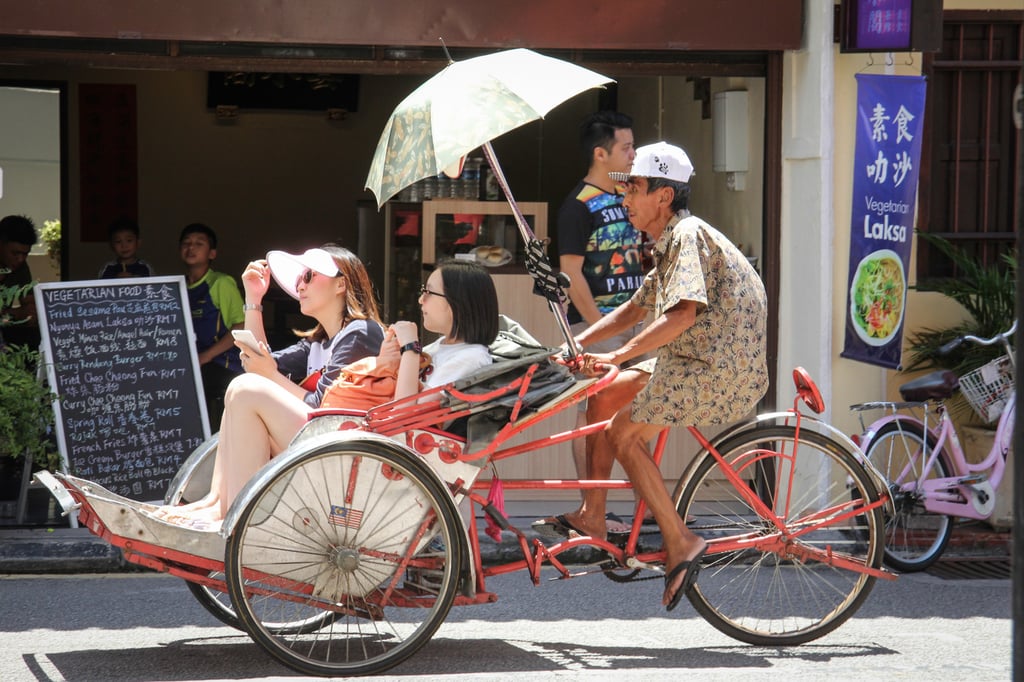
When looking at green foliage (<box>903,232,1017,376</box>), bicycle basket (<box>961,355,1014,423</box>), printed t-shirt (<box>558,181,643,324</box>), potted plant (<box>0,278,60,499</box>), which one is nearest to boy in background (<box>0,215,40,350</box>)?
potted plant (<box>0,278,60,499</box>)

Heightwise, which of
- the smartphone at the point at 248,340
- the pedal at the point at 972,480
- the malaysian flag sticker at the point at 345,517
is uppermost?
the smartphone at the point at 248,340

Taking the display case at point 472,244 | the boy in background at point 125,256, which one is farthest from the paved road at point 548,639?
the boy in background at point 125,256

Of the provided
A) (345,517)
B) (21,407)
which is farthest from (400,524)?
(21,407)

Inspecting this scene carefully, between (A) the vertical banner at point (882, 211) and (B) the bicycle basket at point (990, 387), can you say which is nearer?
(B) the bicycle basket at point (990, 387)

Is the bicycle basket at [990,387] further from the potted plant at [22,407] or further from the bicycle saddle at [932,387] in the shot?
the potted plant at [22,407]

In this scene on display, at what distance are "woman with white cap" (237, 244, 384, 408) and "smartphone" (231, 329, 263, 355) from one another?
0.02m

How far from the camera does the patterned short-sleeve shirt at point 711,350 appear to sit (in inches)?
209

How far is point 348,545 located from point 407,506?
26 cm

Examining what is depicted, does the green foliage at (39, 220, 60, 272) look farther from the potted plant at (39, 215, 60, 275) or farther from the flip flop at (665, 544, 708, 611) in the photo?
the flip flop at (665, 544, 708, 611)

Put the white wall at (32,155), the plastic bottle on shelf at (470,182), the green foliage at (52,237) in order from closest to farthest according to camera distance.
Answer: the plastic bottle on shelf at (470,182) → the white wall at (32,155) → the green foliage at (52,237)

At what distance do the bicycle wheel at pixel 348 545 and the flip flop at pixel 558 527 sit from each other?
53 centimetres

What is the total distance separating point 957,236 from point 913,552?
1943mm

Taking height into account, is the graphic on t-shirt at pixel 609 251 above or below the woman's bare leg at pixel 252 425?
above

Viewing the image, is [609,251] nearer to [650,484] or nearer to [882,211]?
[882,211]
